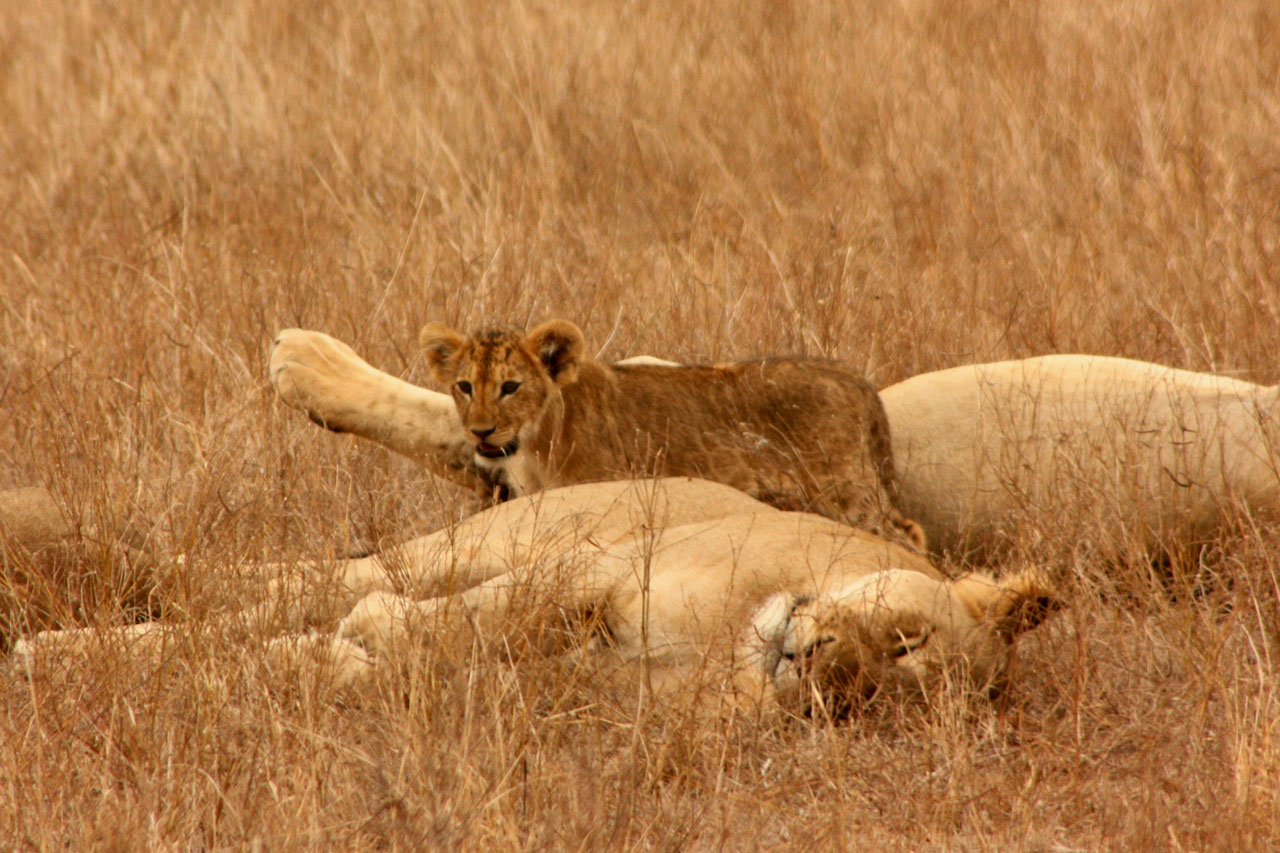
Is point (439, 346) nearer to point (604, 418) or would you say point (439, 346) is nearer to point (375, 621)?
point (604, 418)

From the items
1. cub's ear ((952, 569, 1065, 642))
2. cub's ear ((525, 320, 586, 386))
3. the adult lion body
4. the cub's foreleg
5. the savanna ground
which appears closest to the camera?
the savanna ground

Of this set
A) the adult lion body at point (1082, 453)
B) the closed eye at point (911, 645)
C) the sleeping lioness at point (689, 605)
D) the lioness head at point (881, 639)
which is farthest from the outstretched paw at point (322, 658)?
the adult lion body at point (1082, 453)

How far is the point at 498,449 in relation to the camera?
4.05 m

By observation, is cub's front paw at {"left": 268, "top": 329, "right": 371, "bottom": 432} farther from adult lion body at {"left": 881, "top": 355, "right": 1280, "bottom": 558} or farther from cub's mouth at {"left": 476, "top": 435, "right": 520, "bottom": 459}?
adult lion body at {"left": 881, "top": 355, "right": 1280, "bottom": 558}

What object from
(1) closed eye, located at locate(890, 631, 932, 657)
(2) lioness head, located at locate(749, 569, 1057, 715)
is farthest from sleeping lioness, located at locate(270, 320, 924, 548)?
(1) closed eye, located at locate(890, 631, 932, 657)

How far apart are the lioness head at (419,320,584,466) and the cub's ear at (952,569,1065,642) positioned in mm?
1265

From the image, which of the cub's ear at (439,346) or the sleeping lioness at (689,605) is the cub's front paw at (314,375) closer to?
the cub's ear at (439,346)

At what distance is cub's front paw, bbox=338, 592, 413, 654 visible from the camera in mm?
3219

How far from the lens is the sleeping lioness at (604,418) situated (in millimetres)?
4055

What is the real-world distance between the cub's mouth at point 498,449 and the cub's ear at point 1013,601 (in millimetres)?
1276

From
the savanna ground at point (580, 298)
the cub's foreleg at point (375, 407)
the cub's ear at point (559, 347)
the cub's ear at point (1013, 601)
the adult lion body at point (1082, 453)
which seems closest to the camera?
the savanna ground at point (580, 298)

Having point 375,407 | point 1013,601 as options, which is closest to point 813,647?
point 1013,601

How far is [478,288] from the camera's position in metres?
5.54

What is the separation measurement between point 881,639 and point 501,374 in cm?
139
